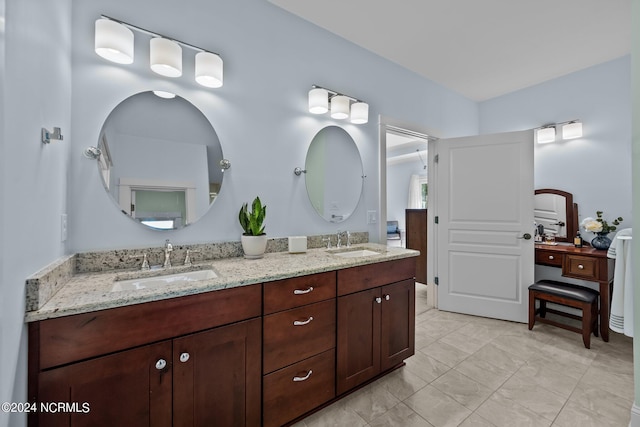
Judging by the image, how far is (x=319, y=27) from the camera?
7.38 feet

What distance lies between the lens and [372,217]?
2584 mm

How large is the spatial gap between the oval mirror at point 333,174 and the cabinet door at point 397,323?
0.76 meters

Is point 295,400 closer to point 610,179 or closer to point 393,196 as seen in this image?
point 610,179

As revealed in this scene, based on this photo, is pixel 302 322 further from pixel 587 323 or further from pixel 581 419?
pixel 587 323

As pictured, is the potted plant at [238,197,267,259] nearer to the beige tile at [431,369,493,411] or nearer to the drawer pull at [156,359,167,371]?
the drawer pull at [156,359,167,371]

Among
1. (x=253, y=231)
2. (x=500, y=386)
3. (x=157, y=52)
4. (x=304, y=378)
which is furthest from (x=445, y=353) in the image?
(x=157, y=52)

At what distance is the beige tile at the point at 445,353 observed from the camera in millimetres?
2152

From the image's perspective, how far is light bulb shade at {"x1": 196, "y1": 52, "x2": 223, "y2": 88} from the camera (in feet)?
5.29

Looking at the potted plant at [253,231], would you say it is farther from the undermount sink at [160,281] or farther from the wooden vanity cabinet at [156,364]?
the wooden vanity cabinet at [156,364]

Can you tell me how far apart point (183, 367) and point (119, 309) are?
1.16 ft

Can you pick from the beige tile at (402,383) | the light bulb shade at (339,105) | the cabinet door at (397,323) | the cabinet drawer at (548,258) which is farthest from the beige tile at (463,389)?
the light bulb shade at (339,105)

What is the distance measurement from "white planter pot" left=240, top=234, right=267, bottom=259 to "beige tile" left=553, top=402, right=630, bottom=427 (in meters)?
1.95

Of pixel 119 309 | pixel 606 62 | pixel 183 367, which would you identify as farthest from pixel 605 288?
pixel 119 309

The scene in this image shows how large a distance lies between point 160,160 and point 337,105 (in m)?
1.38
